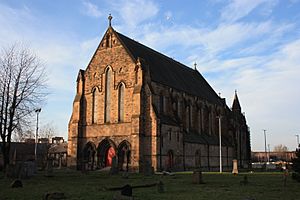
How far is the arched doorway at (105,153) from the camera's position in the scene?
41.8 metres

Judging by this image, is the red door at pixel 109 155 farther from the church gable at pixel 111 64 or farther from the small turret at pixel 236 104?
the small turret at pixel 236 104

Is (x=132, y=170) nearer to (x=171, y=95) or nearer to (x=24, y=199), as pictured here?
(x=171, y=95)

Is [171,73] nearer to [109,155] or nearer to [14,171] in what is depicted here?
[109,155]

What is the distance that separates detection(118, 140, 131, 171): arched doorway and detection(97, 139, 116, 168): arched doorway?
141 centimetres

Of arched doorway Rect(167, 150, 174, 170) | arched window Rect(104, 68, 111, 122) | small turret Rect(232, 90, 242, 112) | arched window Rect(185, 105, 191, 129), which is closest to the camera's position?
arched doorway Rect(167, 150, 174, 170)

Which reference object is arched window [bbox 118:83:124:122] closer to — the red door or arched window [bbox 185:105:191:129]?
Answer: the red door

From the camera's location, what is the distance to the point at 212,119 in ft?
195

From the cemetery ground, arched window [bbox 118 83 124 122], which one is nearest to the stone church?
arched window [bbox 118 83 124 122]

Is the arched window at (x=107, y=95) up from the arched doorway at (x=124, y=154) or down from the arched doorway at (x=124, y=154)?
up

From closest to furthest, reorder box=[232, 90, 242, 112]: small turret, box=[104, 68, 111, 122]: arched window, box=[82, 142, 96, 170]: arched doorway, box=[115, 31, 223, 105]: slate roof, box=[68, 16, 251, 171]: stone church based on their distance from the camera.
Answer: box=[68, 16, 251, 171]: stone church → box=[82, 142, 96, 170]: arched doorway → box=[104, 68, 111, 122]: arched window → box=[115, 31, 223, 105]: slate roof → box=[232, 90, 242, 112]: small turret

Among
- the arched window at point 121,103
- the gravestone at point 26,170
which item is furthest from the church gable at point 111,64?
the gravestone at point 26,170

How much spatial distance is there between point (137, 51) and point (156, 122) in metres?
11.4

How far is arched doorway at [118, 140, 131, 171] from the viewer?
39531 millimetres

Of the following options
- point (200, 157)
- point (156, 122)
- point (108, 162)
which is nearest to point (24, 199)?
point (156, 122)
